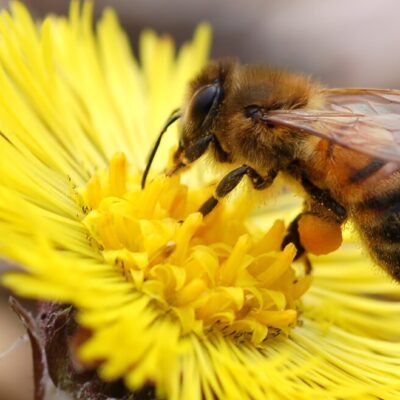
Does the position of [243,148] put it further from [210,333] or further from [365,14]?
[365,14]

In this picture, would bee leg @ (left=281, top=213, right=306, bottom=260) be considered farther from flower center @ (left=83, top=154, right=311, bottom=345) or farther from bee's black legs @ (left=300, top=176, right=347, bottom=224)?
bee's black legs @ (left=300, top=176, right=347, bottom=224)

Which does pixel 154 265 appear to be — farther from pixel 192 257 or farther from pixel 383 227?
pixel 383 227

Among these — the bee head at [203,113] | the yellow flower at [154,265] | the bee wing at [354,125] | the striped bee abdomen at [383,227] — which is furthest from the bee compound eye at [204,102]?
the striped bee abdomen at [383,227]

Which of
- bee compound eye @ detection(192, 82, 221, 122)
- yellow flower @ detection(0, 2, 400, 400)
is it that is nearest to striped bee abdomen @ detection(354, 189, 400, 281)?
yellow flower @ detection(0, 2, 400, 400)

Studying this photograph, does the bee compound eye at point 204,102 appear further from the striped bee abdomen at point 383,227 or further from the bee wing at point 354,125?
the striped bee abdomen at point 383,227

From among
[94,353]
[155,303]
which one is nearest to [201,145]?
[155,303]

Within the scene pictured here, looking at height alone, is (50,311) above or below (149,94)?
below
